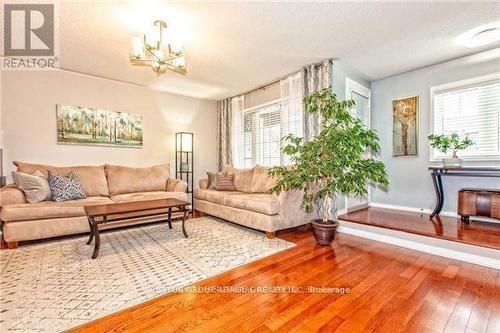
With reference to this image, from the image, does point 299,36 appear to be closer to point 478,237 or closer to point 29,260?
point 478,237

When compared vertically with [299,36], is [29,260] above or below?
below

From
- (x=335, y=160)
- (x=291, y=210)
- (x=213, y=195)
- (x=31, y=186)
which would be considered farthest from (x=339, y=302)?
(x=31, y=186)

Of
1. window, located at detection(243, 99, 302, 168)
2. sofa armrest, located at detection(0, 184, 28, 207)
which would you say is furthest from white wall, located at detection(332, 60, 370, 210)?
sofa armrest, located at detection(0, 184, 28, 207)

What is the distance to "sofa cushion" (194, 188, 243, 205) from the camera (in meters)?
3.85

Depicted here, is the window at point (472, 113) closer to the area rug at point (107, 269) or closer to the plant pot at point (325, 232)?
the plant pot at point (325, 232)

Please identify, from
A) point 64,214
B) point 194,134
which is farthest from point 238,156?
point 64,214

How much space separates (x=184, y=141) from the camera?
16.6 ft

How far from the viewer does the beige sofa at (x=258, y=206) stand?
3.04m

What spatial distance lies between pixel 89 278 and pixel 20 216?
150 cm

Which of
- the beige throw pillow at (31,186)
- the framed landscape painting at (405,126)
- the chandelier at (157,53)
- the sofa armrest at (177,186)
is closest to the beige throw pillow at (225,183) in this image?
the sofa armrest at (177,186)

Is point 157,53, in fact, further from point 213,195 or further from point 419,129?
point 419,129

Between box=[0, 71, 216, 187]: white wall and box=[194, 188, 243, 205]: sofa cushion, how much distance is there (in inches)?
45.7

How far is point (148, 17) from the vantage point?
243cm

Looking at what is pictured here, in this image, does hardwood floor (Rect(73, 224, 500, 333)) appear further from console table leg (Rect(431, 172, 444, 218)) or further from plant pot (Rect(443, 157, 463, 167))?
plant pot (Rect(443, 157, 463, 167))
